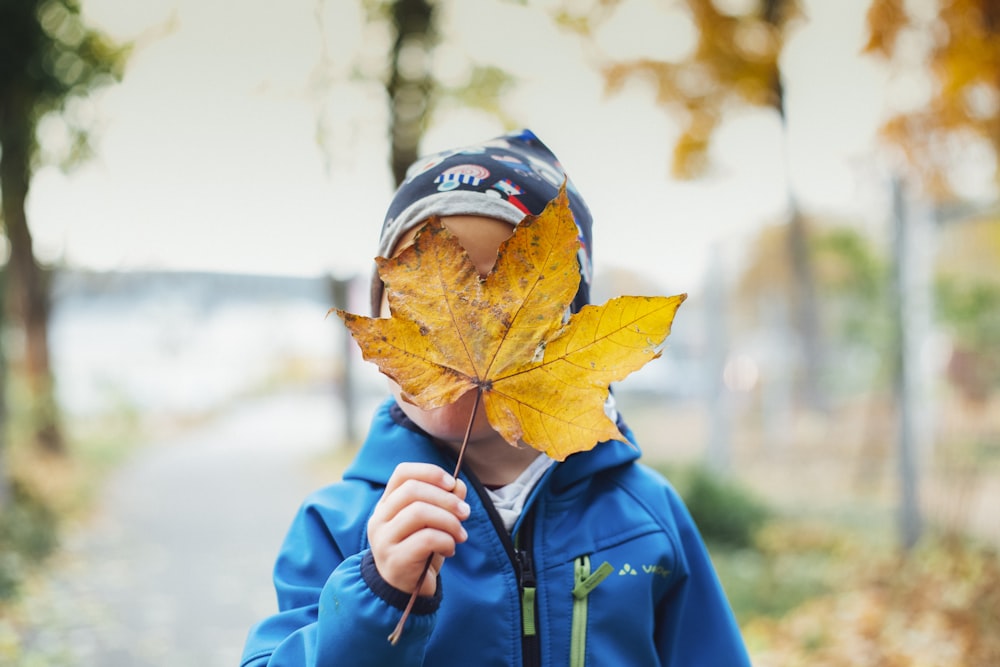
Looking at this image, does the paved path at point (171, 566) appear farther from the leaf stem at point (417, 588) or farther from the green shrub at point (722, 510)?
the leaf stem at point (417, 588)

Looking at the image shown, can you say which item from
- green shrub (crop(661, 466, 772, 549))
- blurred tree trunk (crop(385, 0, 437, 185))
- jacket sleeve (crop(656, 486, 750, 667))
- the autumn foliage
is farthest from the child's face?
green shrub (crop(661, 466, 772, 549))

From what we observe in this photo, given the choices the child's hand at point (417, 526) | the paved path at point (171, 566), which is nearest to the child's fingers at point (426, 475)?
the child's hand at point (417, 526)

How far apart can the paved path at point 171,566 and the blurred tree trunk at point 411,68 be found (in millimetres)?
2869

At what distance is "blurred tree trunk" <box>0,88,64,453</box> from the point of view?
223 inches

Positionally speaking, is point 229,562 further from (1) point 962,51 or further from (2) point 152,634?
(1) point 962,51

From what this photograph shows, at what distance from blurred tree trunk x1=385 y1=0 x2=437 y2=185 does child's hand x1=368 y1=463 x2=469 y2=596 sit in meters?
3.91

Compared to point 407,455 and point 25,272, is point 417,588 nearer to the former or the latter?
point 407,455

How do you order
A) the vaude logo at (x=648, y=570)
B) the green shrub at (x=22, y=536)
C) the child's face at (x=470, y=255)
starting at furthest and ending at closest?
the green shrub at (x=22, y=536) < the vaude logo at (x=648, y=570) < the child's face at (x=470, y=255)

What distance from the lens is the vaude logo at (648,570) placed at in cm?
105

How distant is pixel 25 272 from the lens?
638 centimetres

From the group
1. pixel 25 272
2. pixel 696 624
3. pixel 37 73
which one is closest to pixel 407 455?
pixel 696 624

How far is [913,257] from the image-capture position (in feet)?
14.5

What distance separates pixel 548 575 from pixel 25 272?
22.0ft

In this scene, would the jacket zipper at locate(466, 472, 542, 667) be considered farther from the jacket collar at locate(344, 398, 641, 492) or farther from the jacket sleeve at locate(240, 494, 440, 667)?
the jacket sleeve at locate(240, 494, 440, 667)
